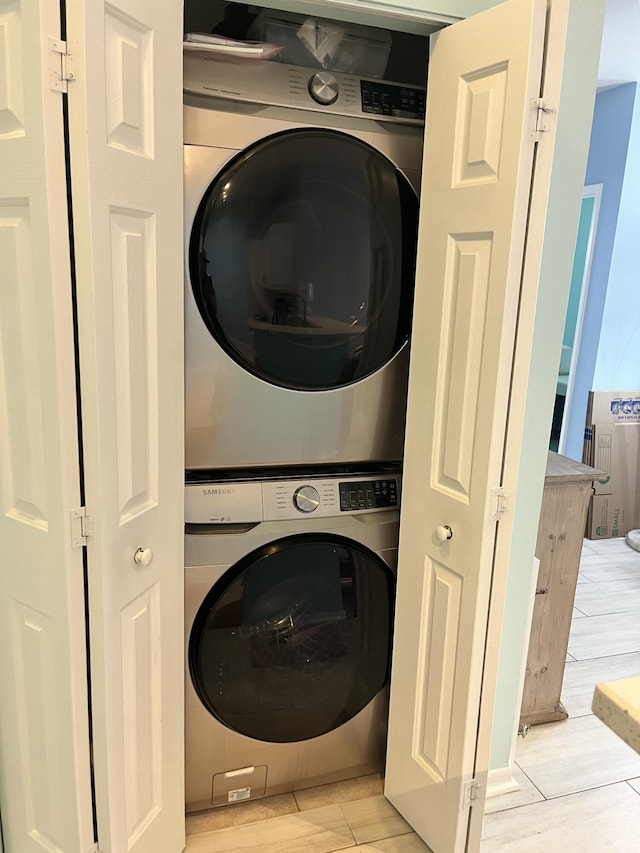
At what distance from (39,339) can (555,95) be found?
1.00 meters

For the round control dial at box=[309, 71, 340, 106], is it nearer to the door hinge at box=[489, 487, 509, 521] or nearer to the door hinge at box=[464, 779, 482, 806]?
the door hinge at box=[489, 487, 509, 521]

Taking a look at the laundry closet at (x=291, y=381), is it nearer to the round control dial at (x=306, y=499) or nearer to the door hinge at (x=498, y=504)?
the round control dial at (x=306, y=499)

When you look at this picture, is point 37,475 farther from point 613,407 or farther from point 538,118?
point 613,407

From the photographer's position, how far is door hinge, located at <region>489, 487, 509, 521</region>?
138 cm

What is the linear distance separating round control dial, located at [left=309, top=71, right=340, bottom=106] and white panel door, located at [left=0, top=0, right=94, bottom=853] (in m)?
0.62

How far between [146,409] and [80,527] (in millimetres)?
254

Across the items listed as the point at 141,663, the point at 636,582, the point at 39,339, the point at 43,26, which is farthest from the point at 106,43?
the point at 636,582

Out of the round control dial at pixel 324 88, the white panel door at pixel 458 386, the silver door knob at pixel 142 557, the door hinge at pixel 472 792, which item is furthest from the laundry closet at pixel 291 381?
the door hinge at pixel 472 792

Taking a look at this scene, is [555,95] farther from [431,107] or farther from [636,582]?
[636,582]

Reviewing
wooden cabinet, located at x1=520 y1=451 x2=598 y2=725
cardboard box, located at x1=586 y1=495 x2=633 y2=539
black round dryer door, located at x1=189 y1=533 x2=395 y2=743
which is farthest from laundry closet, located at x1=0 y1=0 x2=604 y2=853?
cardboard box, located at x1=586 y1=495 x2=633 y2=539

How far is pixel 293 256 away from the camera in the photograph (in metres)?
1.48

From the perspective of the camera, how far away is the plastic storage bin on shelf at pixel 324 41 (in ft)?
4.77

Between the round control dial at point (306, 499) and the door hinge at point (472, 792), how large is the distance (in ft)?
2.33

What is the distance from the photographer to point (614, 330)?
3992mm
